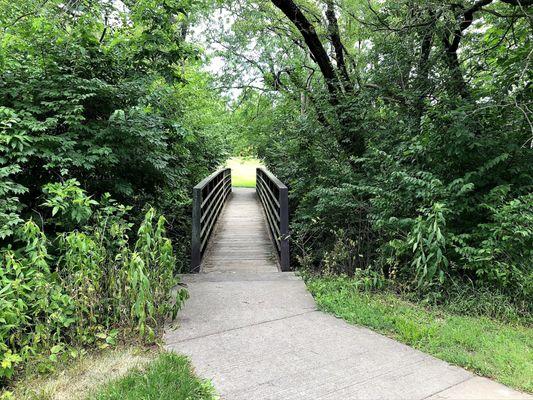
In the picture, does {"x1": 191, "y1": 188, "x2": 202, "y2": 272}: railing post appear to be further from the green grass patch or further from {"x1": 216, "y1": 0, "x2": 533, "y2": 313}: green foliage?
the green grass patch

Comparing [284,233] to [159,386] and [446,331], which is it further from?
[159,386]

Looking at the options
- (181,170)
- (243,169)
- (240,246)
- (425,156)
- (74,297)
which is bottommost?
(240,246)

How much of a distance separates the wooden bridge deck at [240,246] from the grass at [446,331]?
180 centimetres

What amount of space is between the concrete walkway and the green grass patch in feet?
0.37

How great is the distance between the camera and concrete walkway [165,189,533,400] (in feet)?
7.35

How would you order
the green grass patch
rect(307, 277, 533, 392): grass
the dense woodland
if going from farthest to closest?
1. the dense woodland
2. rect(307, 277, 533, 392): grass
3. the green grass patch

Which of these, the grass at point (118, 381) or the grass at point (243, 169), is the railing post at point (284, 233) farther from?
the grass at point (243, 169)

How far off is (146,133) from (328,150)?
3869mm

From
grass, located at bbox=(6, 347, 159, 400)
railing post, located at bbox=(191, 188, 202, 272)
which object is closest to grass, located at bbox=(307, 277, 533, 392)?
grass, located at bbox=(6, 347, 159, 400)

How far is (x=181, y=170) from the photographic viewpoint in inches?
219

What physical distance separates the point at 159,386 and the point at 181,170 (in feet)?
12.2

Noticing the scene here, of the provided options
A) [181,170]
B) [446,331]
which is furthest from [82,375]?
[181,170]

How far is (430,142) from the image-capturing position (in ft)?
14.8

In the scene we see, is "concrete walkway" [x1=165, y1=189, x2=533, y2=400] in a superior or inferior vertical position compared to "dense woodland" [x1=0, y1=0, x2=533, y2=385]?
inferior
